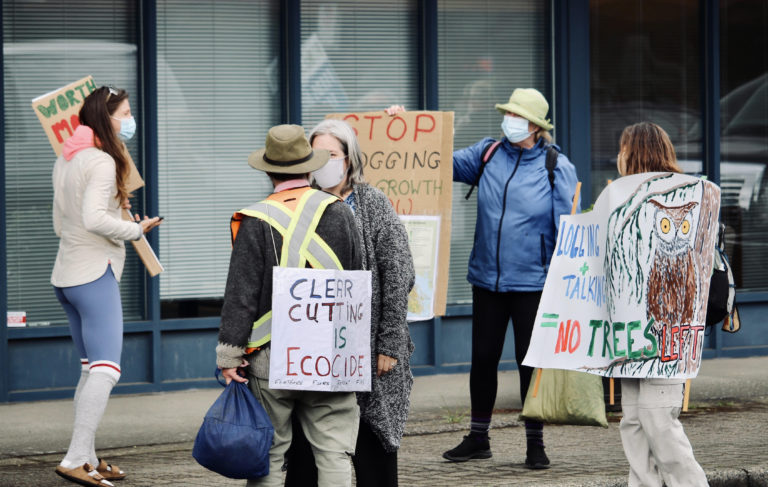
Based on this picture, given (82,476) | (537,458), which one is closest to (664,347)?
(537,458)

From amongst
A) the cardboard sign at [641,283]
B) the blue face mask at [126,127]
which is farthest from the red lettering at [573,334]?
the blue face mask at [126,127]

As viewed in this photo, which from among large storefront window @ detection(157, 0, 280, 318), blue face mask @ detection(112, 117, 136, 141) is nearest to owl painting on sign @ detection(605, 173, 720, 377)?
blue face mask @ detection(112, 117, 136, 141)

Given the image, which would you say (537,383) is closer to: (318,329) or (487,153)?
(487,153)

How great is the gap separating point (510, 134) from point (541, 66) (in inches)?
156

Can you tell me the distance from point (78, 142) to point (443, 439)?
2866mm

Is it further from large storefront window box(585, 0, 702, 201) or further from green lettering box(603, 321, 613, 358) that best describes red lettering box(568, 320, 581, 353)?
large storefront window box(585, 0, 702, 201)

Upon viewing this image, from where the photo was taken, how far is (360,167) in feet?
17.3

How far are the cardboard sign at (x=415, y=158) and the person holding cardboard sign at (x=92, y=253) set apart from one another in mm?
1333

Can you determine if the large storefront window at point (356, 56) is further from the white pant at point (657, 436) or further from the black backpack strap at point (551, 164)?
the white pant at point (657, 436)

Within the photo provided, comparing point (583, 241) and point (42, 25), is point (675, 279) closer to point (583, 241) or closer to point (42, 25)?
point (583, 241)

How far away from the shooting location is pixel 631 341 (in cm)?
563

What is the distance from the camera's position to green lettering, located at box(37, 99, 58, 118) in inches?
Result: 277

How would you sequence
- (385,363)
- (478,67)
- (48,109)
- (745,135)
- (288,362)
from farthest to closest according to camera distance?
(745,135) → (478,67) → (48,109) → (385,363) → (288,362)

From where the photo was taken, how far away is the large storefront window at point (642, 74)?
35.8 ft
